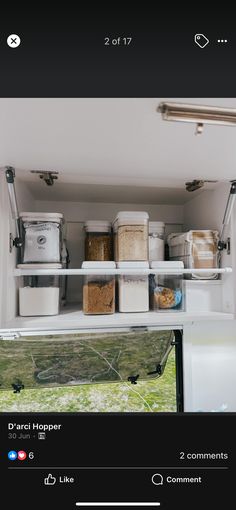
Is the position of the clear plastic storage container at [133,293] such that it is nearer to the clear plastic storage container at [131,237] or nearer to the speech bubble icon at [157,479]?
the clear plastic storage container at [131,237]

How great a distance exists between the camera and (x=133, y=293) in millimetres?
673

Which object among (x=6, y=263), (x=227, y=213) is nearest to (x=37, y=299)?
(x=6, y=263)

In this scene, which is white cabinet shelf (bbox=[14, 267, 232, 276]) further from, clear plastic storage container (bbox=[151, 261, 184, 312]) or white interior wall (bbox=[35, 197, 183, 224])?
white interior wall (bbox=[35, 197, 183, 224])

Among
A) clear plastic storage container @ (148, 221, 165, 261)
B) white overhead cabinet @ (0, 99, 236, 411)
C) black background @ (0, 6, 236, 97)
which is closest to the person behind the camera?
black background @ (0, 6, 236, 97)

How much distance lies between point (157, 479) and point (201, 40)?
0.72 m

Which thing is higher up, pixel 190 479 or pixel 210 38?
pixel 210 38

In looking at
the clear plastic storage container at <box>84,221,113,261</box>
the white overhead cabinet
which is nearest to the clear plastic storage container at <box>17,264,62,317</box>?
the white overhead cabinet

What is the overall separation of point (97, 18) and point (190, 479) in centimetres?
75

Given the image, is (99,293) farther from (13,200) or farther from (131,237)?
(13,200)

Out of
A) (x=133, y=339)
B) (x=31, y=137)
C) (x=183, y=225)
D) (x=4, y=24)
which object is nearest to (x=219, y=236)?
(x=183, y=225)

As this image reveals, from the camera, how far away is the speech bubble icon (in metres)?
0.41

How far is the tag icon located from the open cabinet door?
58 cm

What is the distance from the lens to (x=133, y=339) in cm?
74

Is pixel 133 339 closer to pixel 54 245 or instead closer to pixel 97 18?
pixel 54 245
